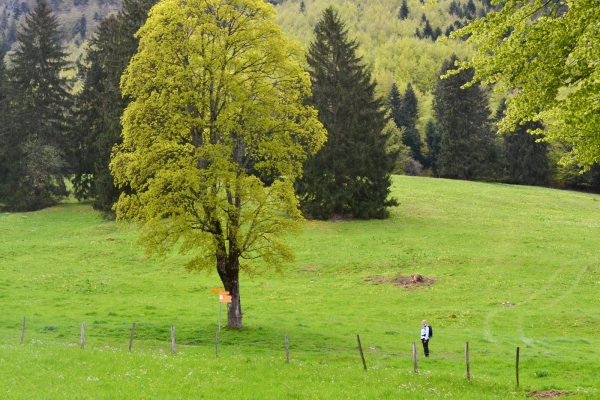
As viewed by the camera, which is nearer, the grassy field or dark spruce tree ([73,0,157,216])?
the grassy field

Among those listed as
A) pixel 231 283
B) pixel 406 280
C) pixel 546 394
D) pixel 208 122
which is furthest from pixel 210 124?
pixel 406 280

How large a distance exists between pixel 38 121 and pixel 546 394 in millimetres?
69067

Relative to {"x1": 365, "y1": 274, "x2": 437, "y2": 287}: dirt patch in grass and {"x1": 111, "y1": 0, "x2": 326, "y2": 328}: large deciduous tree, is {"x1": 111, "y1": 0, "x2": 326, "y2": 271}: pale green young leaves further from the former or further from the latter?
{"x1": 365, "y1": 274, "x2": 437, "y2": 287}: dirt patch in grass

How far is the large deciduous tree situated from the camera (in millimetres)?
26594

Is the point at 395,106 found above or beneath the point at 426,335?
above

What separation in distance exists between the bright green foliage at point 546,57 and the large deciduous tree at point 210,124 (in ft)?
42.1

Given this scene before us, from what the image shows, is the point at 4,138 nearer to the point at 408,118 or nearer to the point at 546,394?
the point at 546,394

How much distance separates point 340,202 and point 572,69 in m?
40.3

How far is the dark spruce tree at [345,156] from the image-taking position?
184 ft

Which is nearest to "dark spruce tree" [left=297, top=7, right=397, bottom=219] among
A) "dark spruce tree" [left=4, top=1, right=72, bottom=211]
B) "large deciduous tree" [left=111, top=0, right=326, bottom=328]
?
"large deciduous tree" [left=111, top=0, right=326, bottom=328]

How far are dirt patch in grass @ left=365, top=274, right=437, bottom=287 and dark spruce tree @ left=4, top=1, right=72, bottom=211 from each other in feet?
Result: 143

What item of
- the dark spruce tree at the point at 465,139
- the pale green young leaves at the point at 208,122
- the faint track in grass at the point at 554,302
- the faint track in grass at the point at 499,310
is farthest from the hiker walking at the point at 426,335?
the dark spruce tree at the point at 465,139

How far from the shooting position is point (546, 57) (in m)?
15.8

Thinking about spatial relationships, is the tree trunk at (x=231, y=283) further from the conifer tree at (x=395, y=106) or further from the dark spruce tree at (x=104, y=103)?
the conifer tree at (x=395, y=106)
